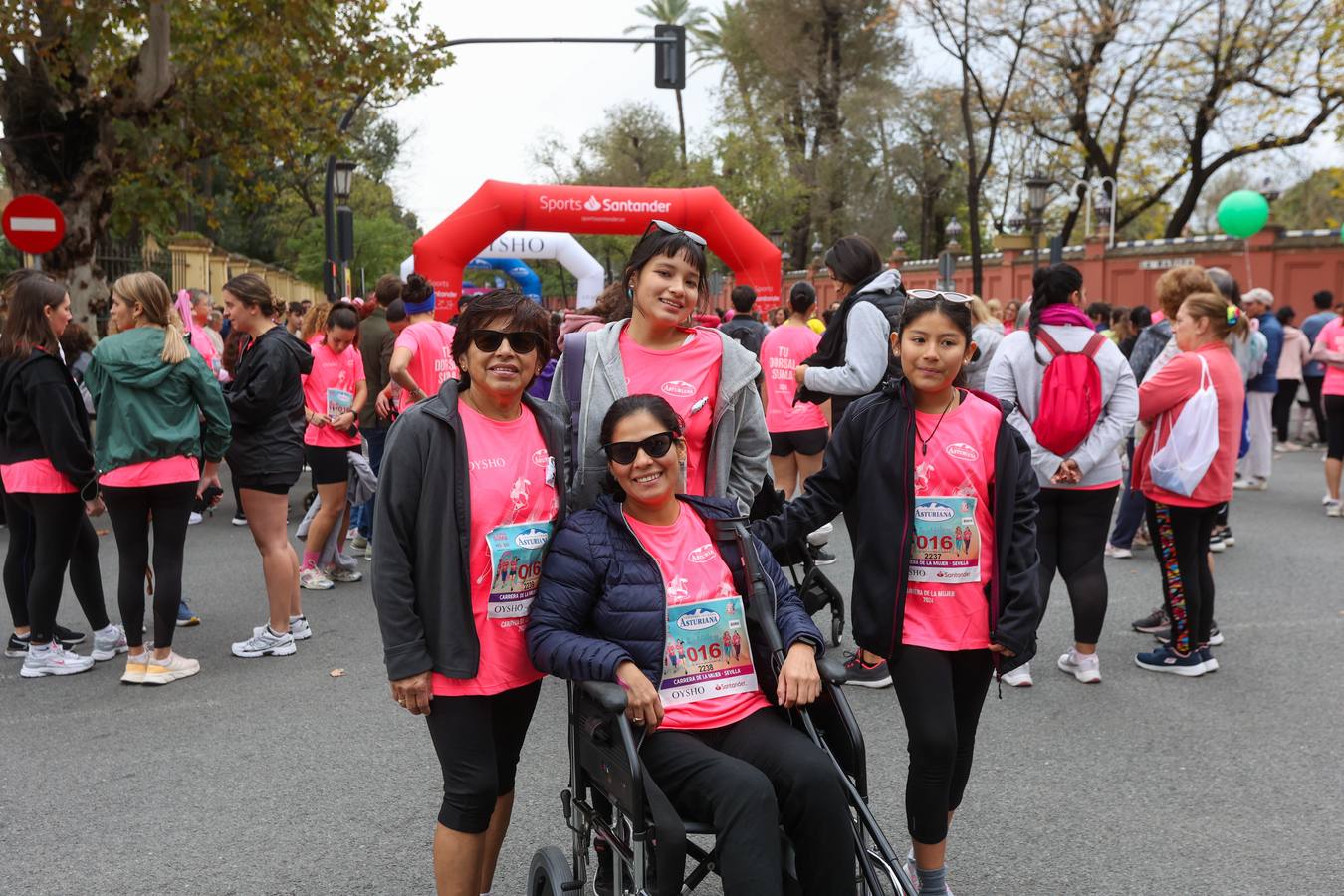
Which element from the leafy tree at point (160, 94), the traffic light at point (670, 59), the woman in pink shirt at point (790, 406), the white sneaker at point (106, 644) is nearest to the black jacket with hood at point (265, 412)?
the white sneaker at point (106, 644)

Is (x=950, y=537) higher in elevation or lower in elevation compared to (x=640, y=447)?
lower

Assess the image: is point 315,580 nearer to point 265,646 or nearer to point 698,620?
point 265,646

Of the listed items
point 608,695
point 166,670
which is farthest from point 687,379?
point 166,670

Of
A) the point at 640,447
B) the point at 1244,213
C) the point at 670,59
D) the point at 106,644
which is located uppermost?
the point at 670,59

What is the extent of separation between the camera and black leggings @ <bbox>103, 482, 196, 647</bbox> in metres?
5.38

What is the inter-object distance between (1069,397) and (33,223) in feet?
31.2

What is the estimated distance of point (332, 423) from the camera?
→ 7.43 metres

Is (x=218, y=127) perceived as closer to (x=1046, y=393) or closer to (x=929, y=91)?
(x=1046, y=393)

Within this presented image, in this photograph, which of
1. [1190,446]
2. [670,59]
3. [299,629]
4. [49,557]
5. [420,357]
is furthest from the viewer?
[670,59]

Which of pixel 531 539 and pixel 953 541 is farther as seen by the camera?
pixel 953 541

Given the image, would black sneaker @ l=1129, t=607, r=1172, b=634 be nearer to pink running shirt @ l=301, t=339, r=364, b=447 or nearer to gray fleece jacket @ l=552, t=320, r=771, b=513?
gray fleece jacket @ l=552, t=320, r=771, b=513

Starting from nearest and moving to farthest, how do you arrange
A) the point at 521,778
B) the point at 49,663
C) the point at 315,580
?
the point at 521,778 → the point at 49,663 → the point at 315,580

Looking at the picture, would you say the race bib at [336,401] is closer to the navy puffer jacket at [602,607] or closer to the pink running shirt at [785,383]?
the pink running shirt at [785,383]

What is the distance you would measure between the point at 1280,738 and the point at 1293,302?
76.0 feet
